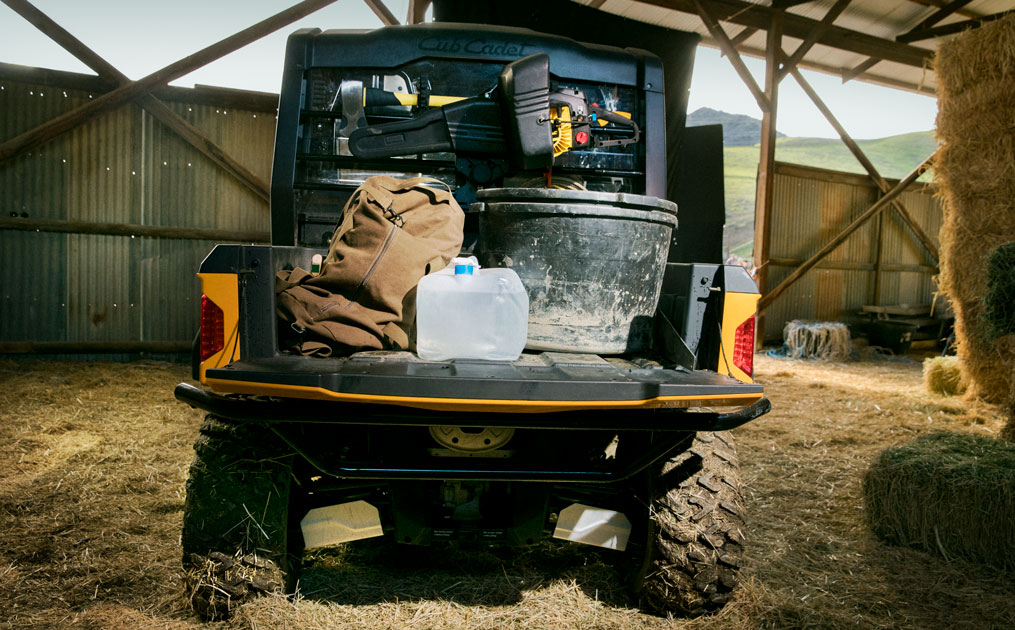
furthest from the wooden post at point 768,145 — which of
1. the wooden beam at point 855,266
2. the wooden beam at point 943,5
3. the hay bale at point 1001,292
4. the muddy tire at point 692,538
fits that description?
the muddy tire at point 692,538

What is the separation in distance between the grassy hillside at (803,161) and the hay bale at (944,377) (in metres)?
16.5

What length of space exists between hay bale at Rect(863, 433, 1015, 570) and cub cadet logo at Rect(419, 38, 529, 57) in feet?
8.72

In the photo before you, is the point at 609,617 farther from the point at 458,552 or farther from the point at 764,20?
the point at 764,20

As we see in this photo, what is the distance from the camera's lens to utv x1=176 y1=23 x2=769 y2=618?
5.87ft

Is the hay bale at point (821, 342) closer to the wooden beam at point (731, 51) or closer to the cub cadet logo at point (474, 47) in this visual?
the wooden beam at point (731, 51)

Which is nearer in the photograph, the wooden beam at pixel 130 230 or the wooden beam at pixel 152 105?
the wooden beam at pixel 152 105

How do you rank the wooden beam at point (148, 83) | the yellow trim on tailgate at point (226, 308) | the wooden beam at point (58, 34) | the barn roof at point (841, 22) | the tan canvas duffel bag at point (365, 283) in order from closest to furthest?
the yellow trim on tailgate at point (226, 308), the tan canvas duffel bag at point (365, 283), the wooden beam at point (58, 34), the wooden beam at point (148, 83), the barn roof at point (841, 22)

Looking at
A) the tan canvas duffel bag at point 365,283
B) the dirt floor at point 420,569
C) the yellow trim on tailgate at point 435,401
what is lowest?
the dirt floor at point 420,569

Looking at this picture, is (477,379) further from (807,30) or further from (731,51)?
(807,30)

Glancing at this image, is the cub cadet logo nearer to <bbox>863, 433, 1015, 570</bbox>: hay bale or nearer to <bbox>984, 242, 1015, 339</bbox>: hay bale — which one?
<bbox>863, 433, 1015, 570</bbox>: hay bale

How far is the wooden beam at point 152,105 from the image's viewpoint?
657 cm

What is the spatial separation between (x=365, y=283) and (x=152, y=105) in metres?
6.45

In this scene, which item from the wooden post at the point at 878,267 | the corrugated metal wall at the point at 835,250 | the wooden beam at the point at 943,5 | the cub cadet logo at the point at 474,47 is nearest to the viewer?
the cub cadet logo at the point at 474,47

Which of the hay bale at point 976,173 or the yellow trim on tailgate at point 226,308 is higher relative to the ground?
the hay bale at point 976,173
